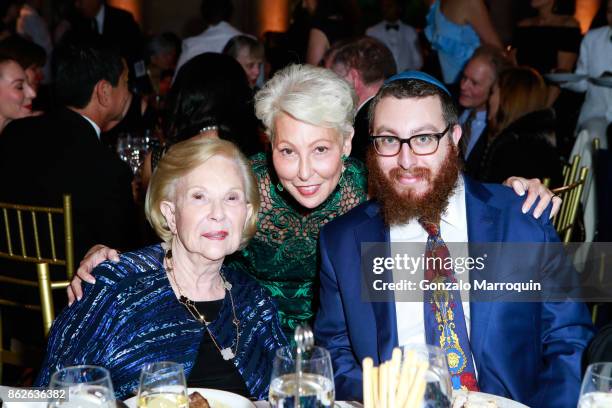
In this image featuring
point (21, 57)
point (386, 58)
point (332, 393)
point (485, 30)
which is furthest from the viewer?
point (485, 30)

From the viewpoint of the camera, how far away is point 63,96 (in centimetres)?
413

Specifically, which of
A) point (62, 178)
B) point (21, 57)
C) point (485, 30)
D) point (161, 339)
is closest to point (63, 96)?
point (62, 178)

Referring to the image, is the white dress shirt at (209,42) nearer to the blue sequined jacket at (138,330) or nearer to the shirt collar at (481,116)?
the shirt collar at (481,116)

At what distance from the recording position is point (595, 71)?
686cm

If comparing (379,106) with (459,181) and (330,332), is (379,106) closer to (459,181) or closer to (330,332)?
(459,181)

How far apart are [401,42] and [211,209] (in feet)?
20.8

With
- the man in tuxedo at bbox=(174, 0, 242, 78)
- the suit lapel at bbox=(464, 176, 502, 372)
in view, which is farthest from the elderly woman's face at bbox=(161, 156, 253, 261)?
the man in tuxedo at bbox=(174, 0, 242, 78)

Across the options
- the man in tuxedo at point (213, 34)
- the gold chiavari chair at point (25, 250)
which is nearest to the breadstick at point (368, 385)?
the gold chiavari chair at point (25, 250)

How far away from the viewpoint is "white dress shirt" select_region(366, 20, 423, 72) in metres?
8.15

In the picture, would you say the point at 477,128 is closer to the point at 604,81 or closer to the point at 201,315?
the point at 604,81

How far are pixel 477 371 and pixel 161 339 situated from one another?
35.5 inches

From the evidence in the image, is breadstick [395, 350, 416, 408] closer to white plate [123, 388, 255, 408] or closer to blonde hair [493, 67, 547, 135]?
white plate [123, 388, 255, 408]

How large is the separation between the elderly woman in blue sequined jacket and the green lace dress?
368 millimetres

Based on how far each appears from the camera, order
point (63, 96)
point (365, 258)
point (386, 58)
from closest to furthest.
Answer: point (365, 258), point (63, 96), point (386, 58)
